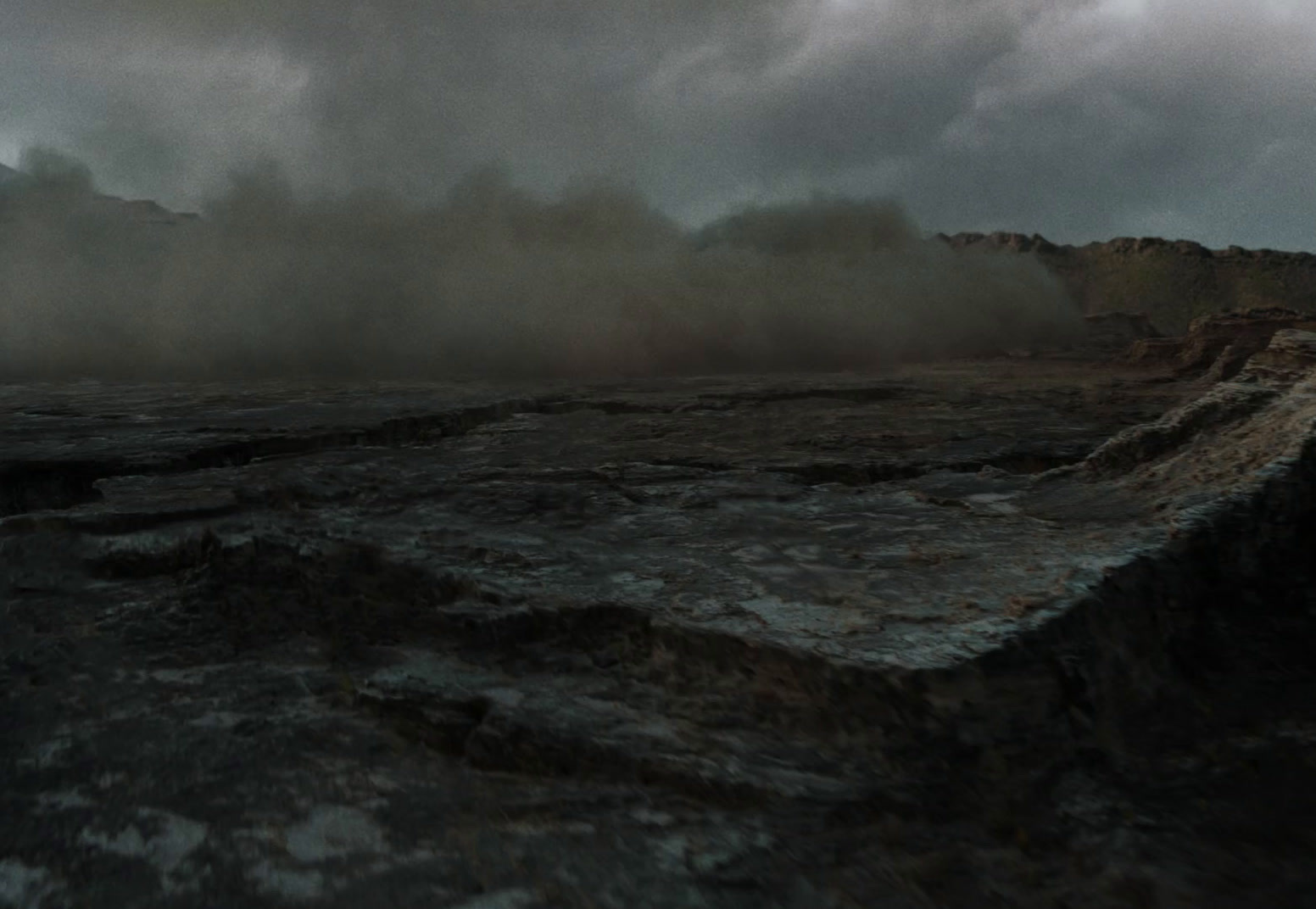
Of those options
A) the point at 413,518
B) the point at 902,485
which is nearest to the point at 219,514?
the point at 413,518

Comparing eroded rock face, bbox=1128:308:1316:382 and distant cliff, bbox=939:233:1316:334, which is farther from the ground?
distant cliff, bbox=939:233:1316:334

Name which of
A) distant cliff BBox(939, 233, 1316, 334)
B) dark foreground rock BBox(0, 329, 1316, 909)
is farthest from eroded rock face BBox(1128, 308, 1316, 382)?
distant cliff BBox(939, 233, 1316, 334)

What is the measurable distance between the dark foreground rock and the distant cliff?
45.3m

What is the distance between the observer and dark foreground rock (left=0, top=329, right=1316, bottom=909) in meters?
1.21

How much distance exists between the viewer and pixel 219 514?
2432mm

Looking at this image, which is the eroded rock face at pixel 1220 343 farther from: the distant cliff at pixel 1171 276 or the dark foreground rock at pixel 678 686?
the distant cliff at pixel 1171 276

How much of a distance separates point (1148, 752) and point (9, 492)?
3.05 m

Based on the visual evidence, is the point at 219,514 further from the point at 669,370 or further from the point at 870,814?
the point at 669,370

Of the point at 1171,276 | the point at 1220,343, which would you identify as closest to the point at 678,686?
the point at 1220,343

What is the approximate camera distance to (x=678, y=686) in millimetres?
1612

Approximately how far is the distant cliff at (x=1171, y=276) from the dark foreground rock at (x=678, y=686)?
45.3m

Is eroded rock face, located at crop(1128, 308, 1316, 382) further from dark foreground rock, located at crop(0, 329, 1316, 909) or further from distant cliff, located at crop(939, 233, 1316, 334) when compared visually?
distant cliff, located at crop(939, 233, 1316, 334)

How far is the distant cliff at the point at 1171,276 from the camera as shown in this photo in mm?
46344

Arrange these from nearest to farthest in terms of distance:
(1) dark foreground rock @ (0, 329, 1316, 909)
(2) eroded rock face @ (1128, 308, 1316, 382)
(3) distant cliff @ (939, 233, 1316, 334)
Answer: (1) dark foreground rock @ (0, 329, 1316, 909), (2) eroded rock face @ (1128, 308, 1316, 382), (3) distant cliff @ (939, 233, 1316, 334)
